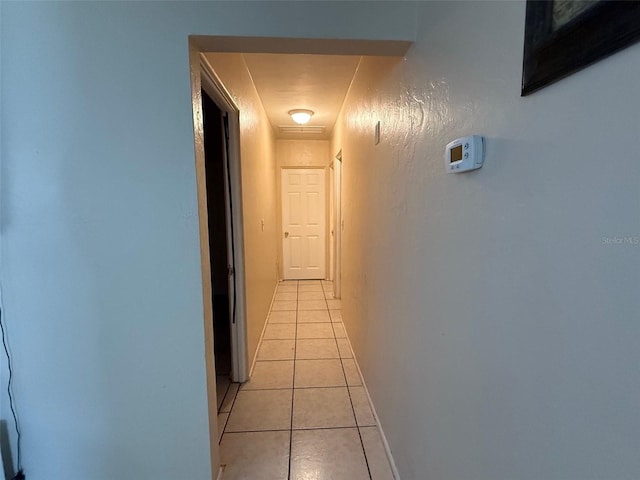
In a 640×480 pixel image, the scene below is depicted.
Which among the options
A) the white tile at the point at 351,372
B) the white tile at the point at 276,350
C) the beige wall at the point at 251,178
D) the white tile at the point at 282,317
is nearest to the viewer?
the beige wall at the point at 251,178

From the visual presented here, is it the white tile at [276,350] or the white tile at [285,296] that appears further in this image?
the white tile at [285,296]

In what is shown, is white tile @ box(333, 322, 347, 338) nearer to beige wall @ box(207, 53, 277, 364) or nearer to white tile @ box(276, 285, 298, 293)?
beige wall @ box(207, 53, 277, 364)

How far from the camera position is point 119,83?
121cm

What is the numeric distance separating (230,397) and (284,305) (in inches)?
77.0

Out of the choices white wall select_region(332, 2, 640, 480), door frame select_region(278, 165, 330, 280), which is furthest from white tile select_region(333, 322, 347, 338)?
door frame select_region(278, 165, 330, 280)

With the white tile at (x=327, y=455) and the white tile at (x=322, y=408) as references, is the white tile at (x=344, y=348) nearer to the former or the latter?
the white tile at (x=322, y=408)

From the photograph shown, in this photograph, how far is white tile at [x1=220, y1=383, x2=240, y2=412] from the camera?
81.1 inches

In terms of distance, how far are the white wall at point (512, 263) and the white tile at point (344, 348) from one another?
127 centimetres

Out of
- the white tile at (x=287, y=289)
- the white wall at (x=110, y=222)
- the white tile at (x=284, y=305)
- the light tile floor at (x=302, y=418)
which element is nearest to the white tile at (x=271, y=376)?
the light tile floor at (x=302, y=418)

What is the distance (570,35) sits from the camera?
0.54 meters

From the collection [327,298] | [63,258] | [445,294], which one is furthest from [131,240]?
[327,298]

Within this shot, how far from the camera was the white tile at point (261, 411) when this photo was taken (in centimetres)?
189

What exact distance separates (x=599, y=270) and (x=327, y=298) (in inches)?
156

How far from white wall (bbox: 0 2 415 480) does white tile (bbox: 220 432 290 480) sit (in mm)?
245
